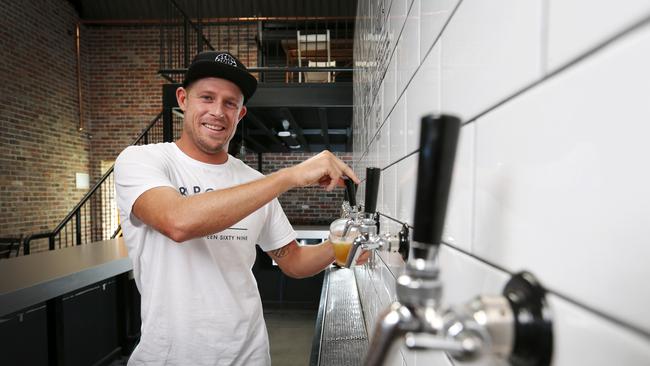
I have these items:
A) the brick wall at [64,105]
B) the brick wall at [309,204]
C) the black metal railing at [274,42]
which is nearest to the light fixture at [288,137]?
the brick wall at [309,204]

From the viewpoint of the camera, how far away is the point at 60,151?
632 centimetres

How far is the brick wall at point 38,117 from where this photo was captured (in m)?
5.41

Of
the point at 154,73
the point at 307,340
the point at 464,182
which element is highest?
the point at 154,73

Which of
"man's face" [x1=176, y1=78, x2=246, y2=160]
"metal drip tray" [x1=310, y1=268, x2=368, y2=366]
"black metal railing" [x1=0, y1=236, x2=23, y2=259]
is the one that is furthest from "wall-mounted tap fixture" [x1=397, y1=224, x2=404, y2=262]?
"black metal railing" [x1=0, y1=236, x2=23, y2=259]

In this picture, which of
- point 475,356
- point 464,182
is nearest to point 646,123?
point 475,356

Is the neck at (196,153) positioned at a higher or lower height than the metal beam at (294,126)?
lower

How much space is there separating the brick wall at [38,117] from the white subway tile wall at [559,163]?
21.8 feet

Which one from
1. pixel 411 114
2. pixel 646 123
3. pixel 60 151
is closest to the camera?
pixel 646 123

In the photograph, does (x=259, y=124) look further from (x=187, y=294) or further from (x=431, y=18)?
(x=431, y=18)

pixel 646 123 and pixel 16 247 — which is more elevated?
pixel 646 123

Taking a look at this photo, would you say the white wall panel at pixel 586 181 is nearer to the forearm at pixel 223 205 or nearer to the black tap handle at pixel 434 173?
the black tap handle at pixel 434 173

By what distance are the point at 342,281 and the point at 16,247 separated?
4.62 metres

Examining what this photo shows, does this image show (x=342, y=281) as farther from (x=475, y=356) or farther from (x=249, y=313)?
(x=475, y=356)

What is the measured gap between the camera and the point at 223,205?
100 cm
